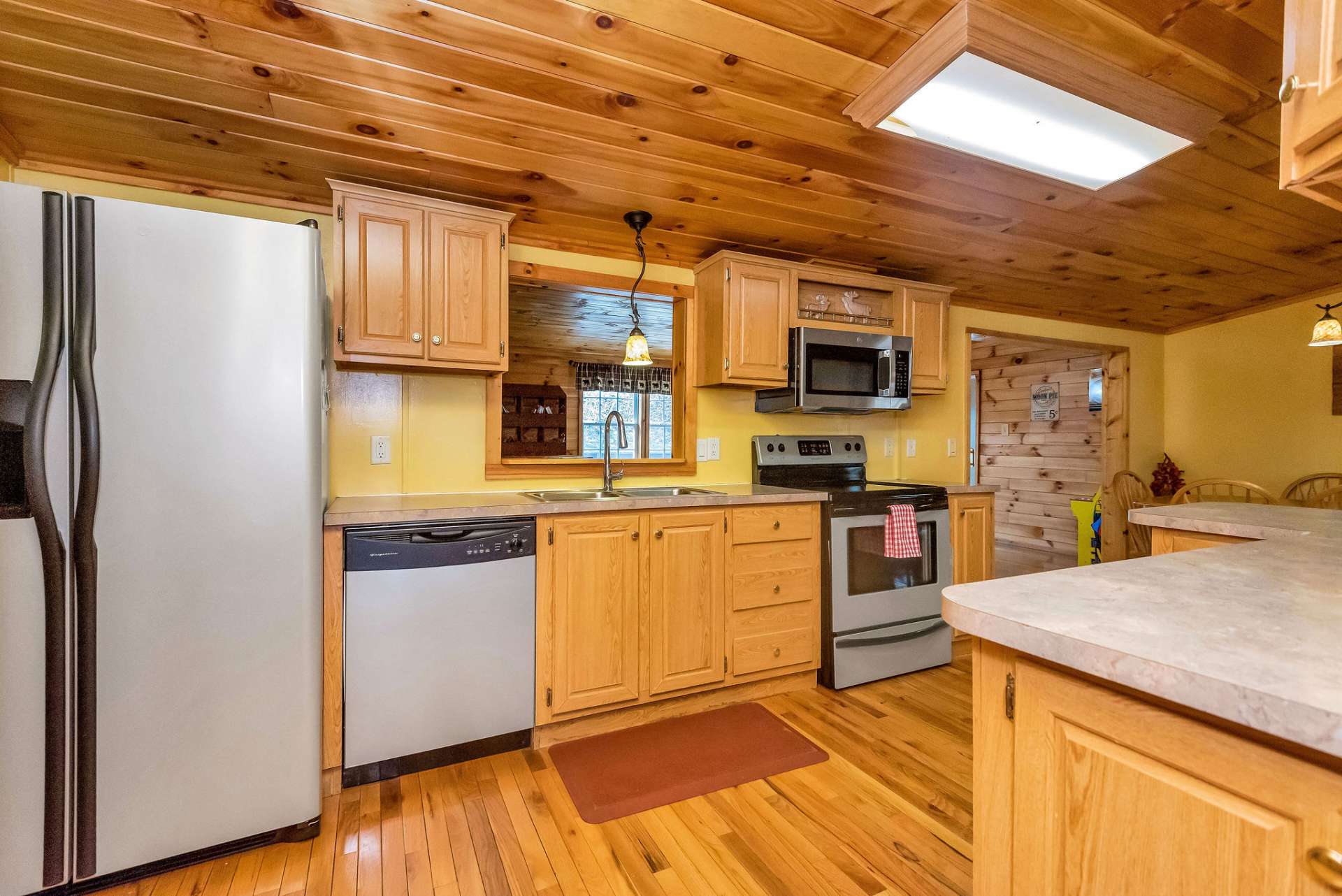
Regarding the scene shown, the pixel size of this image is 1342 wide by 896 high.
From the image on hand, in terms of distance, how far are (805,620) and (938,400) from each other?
2.00m

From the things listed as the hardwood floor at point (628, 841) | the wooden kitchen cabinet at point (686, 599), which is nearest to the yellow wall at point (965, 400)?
the wooden kitchen cabinet at point (686, 599)

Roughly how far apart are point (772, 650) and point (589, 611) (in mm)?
922

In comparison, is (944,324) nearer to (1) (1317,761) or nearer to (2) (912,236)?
(2) (912,236)

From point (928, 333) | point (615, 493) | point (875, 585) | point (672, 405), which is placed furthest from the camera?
point (928, 333)

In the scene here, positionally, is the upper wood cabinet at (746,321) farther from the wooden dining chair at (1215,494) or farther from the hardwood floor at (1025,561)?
the hardwood floor at (1025,561)

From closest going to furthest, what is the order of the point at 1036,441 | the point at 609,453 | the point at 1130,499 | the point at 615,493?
the point at 609,453, the point at 615,493, the point at 1130,499, the point at 1036,441

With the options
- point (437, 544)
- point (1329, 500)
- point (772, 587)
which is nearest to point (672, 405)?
point (772, 587)

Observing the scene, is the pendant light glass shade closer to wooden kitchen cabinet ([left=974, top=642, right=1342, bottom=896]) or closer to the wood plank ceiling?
the wood plank ceiling

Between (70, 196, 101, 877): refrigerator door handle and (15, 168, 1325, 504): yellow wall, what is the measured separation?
2.98 ft

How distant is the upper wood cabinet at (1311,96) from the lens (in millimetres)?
831

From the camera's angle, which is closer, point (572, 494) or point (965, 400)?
point (572, 494)

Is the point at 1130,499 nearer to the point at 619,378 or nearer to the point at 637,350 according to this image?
the point at 637,350

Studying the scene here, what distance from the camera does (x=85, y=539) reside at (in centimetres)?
149

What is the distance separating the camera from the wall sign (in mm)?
5695
